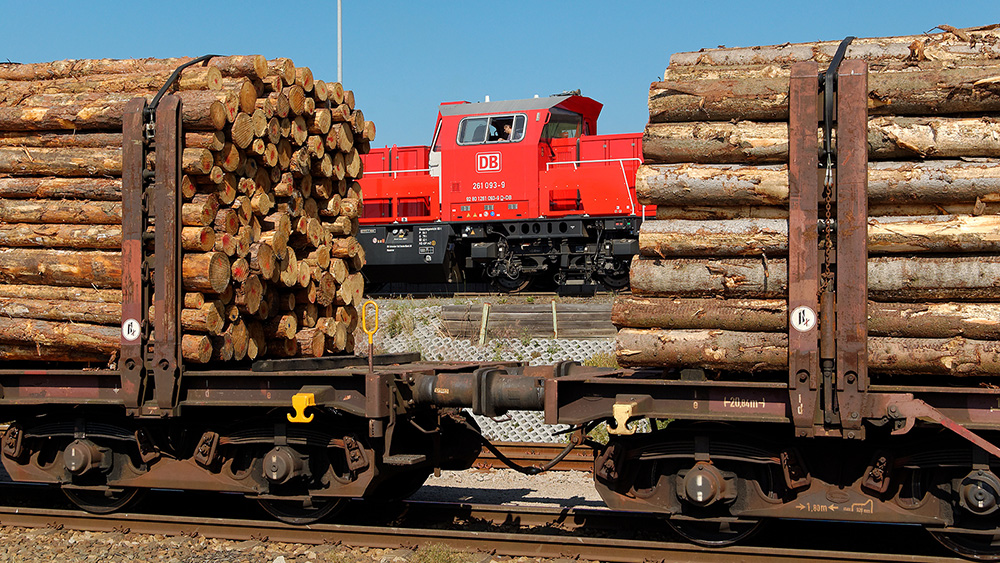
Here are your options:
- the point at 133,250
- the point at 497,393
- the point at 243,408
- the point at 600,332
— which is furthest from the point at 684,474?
the point at 600,332

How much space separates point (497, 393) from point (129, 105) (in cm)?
346

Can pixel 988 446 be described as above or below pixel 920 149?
below

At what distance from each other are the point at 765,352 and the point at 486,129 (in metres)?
13.9

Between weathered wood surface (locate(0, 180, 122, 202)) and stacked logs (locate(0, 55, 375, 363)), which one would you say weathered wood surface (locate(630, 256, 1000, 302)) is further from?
weathered wood surface (locate(0, 180, 122, 202))

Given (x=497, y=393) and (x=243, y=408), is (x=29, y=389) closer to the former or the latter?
(x=243, y=408)

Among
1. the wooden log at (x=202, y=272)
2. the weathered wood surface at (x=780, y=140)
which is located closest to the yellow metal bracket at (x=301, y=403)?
the wooden log at (x=202, y=272)

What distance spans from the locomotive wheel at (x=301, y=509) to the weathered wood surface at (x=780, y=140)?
3517 millimetres

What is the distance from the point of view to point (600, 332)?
42.3ft

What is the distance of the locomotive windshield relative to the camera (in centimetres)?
1894

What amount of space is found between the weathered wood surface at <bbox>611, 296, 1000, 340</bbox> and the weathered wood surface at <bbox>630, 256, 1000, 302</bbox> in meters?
0.06

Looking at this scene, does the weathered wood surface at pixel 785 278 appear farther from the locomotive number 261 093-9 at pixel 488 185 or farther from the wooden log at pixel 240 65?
the locomotive number 261 093-9 at pixel 488 185

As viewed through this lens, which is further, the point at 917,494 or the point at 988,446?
the point at 917,494

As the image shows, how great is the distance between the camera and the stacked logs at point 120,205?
662 cm

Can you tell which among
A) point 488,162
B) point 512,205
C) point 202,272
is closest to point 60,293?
point 202,272
